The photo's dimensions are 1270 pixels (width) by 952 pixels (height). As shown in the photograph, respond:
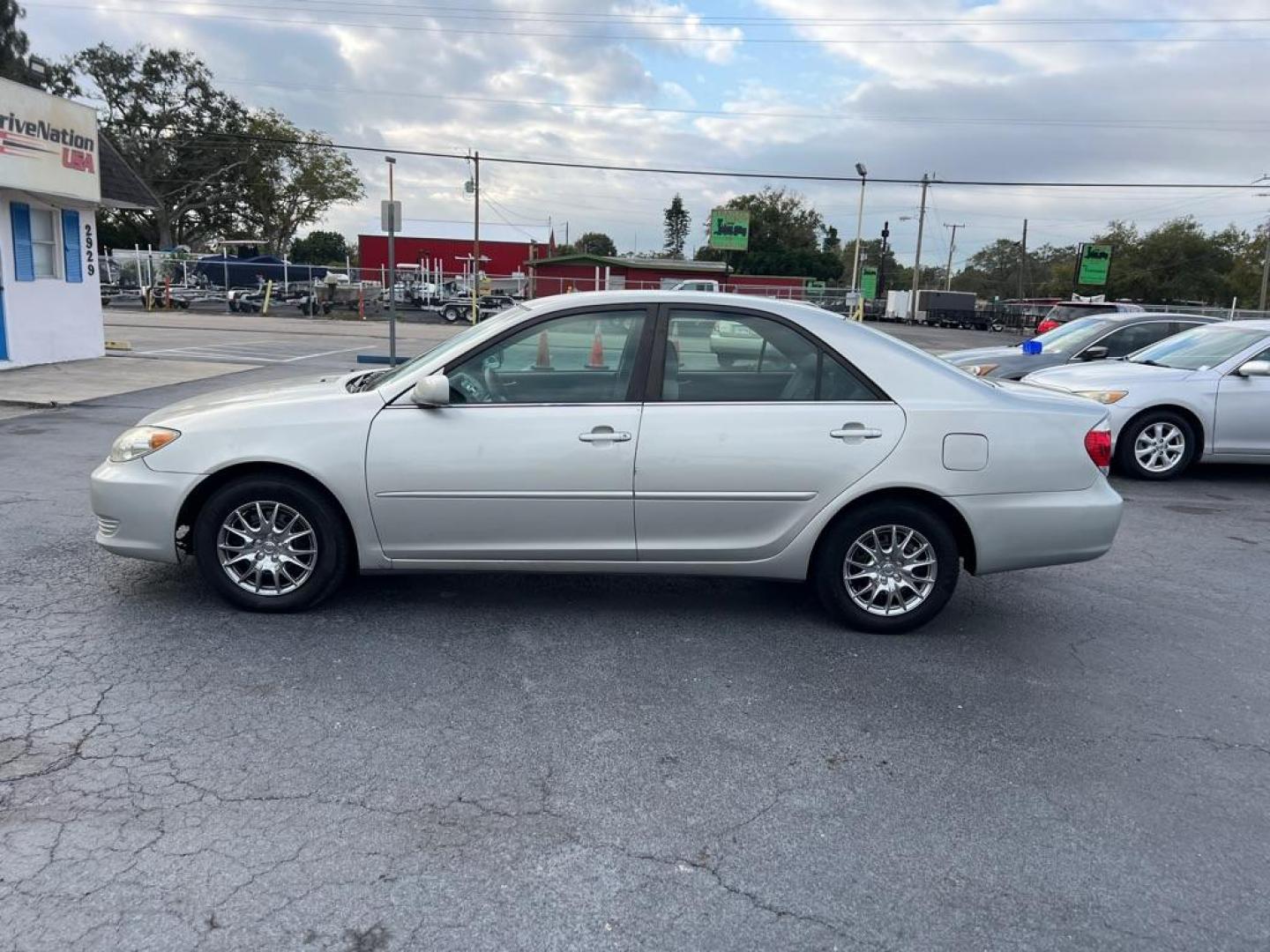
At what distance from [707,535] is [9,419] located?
9381mm

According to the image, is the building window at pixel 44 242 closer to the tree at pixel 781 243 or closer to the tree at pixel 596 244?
the tree at pixel 781 243

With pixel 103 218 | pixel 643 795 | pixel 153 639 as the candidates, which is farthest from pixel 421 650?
pixel 103 218

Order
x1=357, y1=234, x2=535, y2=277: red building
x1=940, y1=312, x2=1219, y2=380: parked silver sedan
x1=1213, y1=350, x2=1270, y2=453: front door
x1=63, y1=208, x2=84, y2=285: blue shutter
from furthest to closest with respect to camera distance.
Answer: x1=357, y1=234, x2=535, y2=277: red building < x1=63, y1=208, x2=84, y2=285: blue shutter < x1=940, y1=312, x2=1219, y2=380: parked silver sedan < x1=1213, y1=350, x2=1270, y2=453: front door

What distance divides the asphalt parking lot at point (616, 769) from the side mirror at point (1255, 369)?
3.78 meters

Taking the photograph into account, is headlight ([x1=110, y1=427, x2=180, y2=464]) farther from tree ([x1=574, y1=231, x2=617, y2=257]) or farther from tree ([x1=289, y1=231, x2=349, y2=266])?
tree ([x1=574, y1=231, x2=617, y2=257])

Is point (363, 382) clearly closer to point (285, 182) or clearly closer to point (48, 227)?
point (48, 227)

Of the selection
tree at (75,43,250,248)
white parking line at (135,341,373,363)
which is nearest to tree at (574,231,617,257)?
tree at (75,43,250,248)

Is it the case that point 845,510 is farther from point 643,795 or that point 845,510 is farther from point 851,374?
point 643,795

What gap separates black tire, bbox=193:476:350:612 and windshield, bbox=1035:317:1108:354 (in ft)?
32.4

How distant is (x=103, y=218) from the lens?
198ft

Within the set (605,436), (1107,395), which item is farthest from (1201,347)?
(605,436)

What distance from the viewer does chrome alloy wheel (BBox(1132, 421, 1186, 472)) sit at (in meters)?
8.48

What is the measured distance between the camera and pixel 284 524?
4484 millimetres

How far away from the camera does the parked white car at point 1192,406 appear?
27.2 ft
